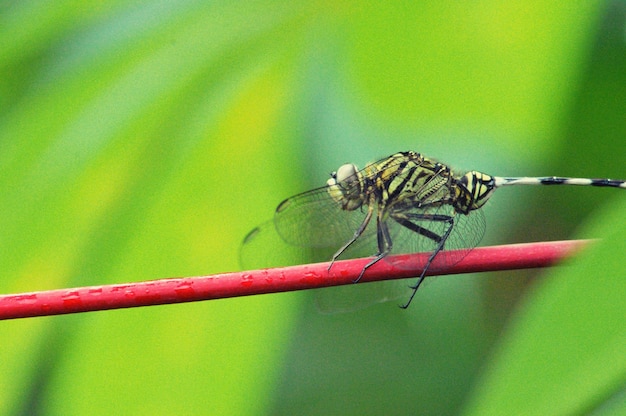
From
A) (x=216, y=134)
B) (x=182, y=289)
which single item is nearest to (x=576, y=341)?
(x=182, y=289)

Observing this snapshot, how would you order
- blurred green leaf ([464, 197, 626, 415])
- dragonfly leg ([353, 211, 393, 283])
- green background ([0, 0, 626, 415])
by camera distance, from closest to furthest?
blurred green leaf ([464, 197, 626, 415]) → green background ([0, 0, 626, 415]) → dragonfly leg ([353, 211, 393, 283])

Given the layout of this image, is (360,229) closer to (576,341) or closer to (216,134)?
(216,134)

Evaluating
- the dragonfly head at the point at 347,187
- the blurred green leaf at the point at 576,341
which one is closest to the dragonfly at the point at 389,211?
the dragonfly head at the point at 347,187

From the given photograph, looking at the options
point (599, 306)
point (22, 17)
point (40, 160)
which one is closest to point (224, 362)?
point (40, 160)

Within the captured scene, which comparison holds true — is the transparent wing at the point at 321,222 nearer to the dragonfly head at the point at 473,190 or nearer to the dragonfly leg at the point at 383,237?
the dragonfly leg at the point at 383,237

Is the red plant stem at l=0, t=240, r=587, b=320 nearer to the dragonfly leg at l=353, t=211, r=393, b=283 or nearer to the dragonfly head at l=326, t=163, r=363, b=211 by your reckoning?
the dragonfly leg at l=353, t=211, r=393, b=283

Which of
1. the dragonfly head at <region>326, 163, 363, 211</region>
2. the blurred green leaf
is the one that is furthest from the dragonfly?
the blurred green leaf

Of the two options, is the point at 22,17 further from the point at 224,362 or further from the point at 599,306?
the point at 599,306

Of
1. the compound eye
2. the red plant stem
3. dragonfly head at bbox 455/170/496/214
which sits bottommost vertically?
dragonfly head at bbox 455/170/496/214
